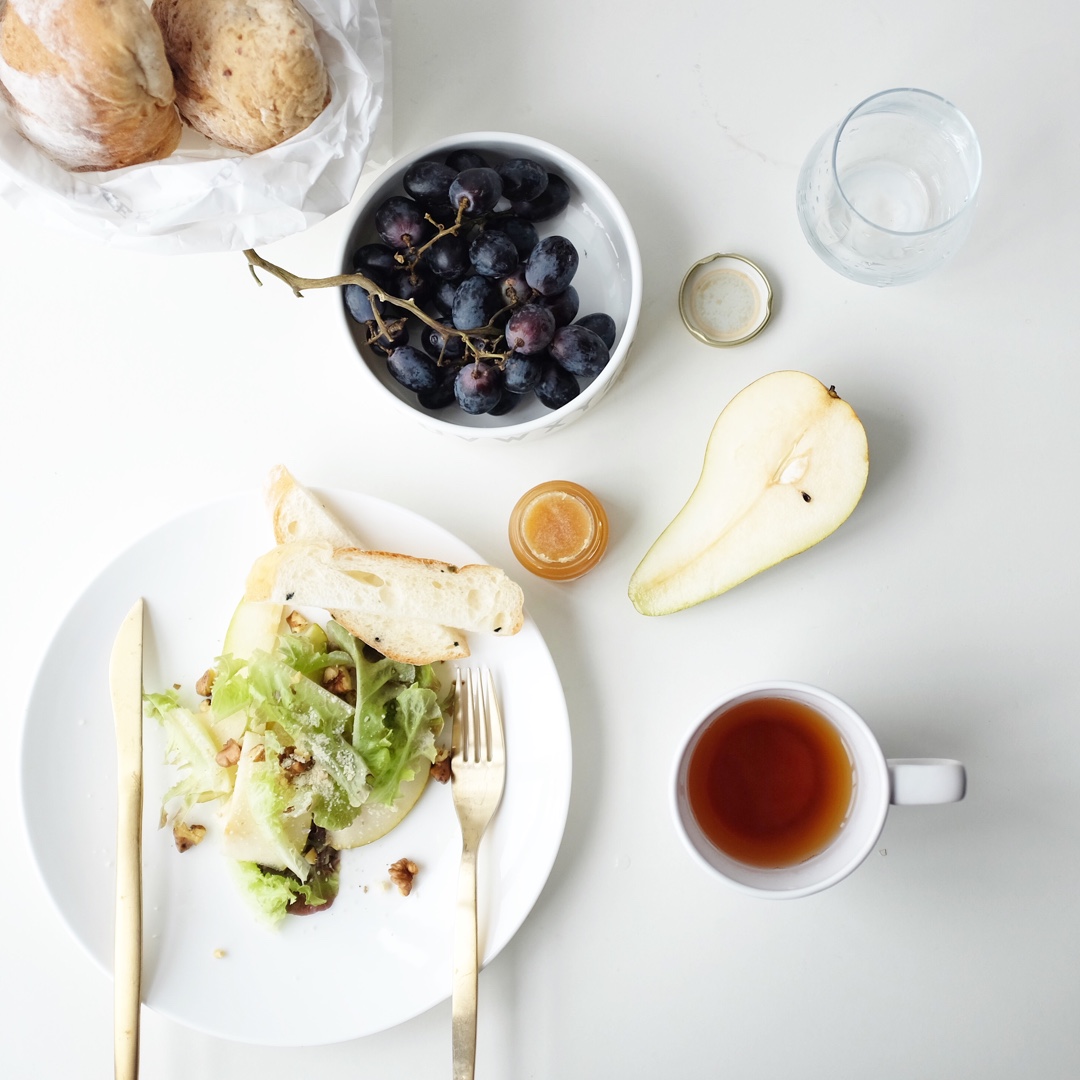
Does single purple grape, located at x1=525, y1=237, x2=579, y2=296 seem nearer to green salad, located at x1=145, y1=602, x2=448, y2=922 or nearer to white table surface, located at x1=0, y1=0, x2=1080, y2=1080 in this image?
white table surface, located at x1=0, y1=0, x2=1080, y2=1080

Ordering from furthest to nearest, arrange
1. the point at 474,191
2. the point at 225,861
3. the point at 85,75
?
the point at 225,861 < the point at 474,191 < the point at 85,75

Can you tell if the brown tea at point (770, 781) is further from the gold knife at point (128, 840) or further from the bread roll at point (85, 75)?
the bread roll at point (85, 75)

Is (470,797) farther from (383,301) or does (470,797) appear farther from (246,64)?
(246,64)

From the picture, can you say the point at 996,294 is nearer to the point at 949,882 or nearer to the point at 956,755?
the point at 956,755

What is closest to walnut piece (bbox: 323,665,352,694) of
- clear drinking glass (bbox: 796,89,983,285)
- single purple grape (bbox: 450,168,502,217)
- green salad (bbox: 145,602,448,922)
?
green salad (bbox: 145,602,448,922)

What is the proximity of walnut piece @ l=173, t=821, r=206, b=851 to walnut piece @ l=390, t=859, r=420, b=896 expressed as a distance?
21cm

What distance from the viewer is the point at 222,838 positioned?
0.90 m

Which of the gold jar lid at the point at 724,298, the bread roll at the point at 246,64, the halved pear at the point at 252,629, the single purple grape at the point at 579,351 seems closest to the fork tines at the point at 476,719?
the halved pear at the point at 252,629

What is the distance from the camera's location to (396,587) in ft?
2.87

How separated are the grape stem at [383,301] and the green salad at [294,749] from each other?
33cm

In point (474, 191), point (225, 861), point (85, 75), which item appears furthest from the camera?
point (225, 861)

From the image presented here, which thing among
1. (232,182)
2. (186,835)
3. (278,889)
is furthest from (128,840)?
(232,182)

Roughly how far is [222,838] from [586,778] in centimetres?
39

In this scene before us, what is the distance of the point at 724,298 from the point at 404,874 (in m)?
0.71
